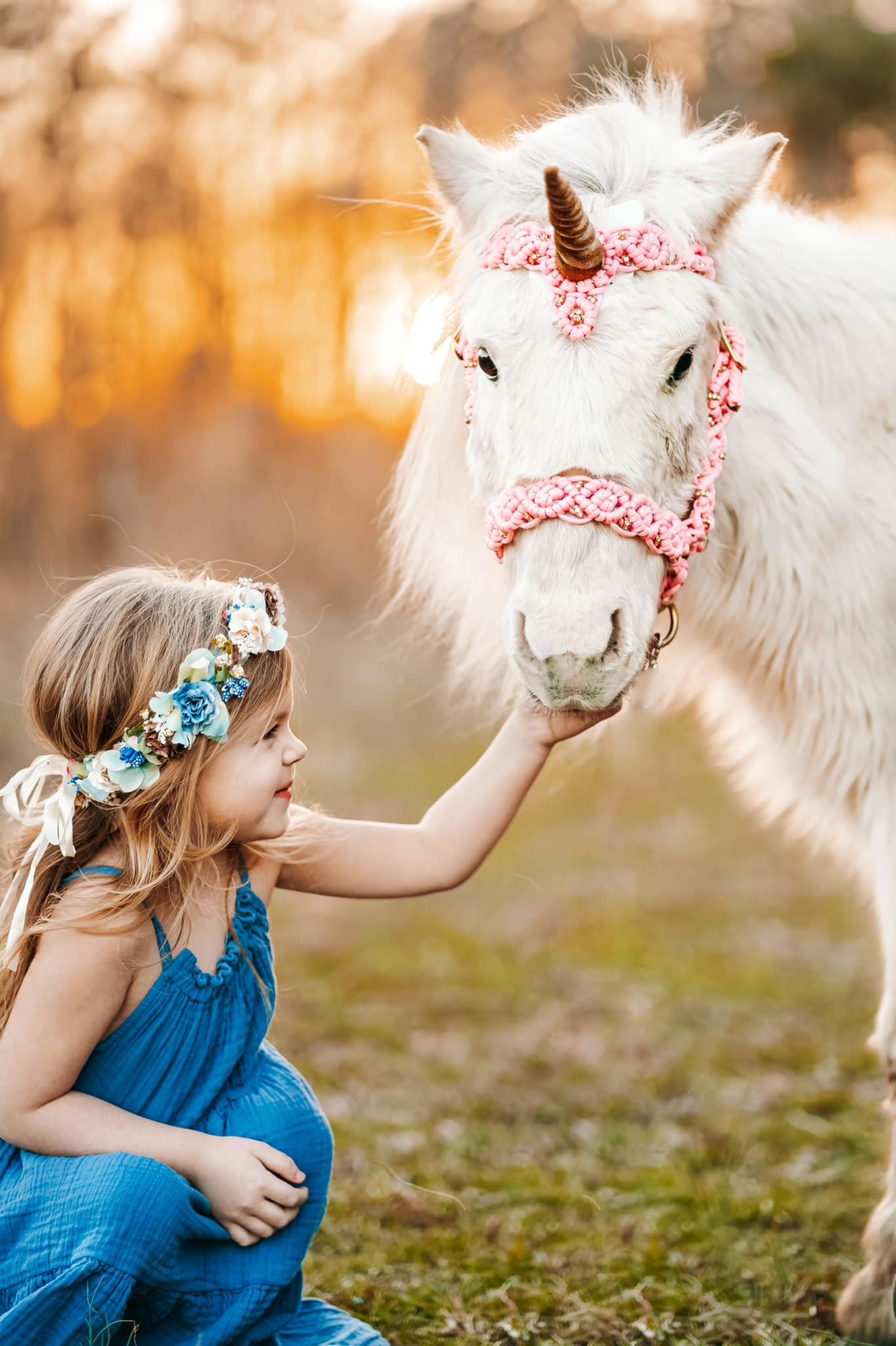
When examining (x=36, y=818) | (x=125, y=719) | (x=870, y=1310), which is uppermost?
(x=125, y=719)

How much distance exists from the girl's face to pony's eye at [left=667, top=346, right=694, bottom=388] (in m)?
0.89

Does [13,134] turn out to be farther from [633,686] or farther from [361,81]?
[633,686]

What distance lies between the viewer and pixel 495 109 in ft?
39.0

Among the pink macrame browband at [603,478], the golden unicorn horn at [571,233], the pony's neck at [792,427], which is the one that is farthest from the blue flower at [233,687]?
the pony's neck at [792,427]

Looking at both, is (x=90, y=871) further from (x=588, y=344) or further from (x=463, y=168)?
(x=463, y=168)

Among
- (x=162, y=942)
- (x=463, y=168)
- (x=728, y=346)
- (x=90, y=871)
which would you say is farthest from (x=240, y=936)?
(x=463, y=168)

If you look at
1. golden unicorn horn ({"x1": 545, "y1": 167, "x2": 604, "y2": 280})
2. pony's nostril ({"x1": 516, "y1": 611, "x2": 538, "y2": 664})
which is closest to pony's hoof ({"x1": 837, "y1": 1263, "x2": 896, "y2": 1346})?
pony's nostril ({"x1": 516, "y1": 611, "x2": 538, "y2": 664})

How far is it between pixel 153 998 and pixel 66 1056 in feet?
0.52

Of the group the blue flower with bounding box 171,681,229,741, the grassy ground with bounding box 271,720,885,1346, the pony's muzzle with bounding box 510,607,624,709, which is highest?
the pony's muzzle with bounding box 510,607,624,709

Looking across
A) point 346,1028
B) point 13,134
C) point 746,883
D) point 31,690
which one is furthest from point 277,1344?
point 13,134

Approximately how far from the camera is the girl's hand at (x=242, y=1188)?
5.90 ft

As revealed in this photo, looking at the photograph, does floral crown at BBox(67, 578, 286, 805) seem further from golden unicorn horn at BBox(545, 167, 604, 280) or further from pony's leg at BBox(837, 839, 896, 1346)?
pony's leg at BBox(837, 839, 896, 1346)

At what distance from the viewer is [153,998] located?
1.87 metres

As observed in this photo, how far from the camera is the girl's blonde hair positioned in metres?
1.85
